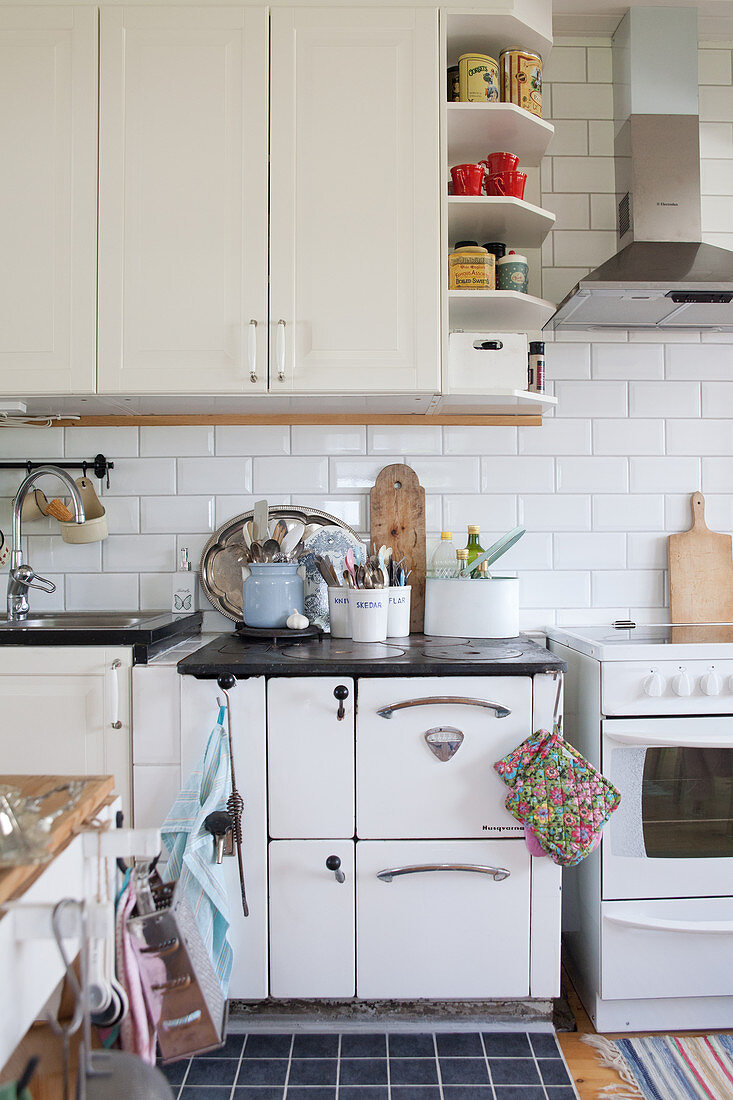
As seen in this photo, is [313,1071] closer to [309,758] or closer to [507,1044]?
[507,1044]

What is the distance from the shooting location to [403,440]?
2283 millimetres

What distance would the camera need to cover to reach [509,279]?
2.02 m

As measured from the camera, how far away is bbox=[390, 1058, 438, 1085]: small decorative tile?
5.14 feet

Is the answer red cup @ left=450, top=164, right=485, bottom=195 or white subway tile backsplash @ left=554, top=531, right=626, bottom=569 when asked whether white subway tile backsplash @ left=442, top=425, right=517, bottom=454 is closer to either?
white subway tile backsplash @ left=554, top=531, right=626, bottom=569

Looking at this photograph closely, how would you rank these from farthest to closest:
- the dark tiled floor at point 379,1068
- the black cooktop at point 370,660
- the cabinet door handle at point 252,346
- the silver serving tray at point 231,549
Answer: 1. the silver serving tray at point 231,549
2. the cabinet door handle at point 252,346
3. the black cooktop at point 370,660
4. the dark tiled floor at point 379,1068

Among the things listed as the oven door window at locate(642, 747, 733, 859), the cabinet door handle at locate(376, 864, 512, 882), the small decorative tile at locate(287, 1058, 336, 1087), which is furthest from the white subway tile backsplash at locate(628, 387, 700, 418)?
the small decorative tile at locate(287, 1058, 336, 1087)

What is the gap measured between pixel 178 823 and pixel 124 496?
1.08 m

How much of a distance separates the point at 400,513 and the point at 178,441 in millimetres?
706

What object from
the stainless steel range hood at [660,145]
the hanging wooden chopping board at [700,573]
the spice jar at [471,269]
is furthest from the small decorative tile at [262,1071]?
the stainless steel range hood at [660,145]

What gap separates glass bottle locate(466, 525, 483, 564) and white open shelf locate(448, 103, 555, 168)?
42.3 inches

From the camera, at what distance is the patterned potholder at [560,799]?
A: 1566mm

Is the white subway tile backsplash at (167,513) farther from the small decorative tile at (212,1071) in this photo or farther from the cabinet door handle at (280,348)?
the small decorative tile at (212,1071)

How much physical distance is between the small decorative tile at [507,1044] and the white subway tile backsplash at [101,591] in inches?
58.4

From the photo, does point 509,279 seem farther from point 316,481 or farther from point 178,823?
point 178,823
